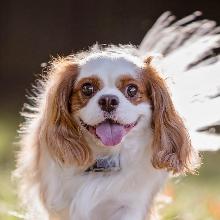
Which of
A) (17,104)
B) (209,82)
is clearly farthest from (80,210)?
(17,104)

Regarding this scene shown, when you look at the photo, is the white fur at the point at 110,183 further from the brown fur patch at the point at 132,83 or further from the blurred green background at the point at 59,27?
the blurred green background at the point at 59,27

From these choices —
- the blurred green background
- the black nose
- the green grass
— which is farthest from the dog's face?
the blurred green background

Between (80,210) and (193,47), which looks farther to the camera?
(193,47)

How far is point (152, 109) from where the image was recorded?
4660mm

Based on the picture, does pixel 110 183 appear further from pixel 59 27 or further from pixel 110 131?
pixel 59 27

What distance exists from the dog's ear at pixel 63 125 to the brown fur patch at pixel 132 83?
188 millimetres

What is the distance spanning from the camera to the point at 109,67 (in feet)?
14.9

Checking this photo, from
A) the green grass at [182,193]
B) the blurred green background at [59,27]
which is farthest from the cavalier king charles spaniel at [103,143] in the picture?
the blurred green background at [59,27]

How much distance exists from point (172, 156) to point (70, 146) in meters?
0.34

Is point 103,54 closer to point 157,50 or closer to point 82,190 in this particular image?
point 82,190

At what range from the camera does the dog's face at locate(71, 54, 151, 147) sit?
4.50 meters

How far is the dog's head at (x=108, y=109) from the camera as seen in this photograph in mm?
4535

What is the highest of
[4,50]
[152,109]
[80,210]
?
[4,50]

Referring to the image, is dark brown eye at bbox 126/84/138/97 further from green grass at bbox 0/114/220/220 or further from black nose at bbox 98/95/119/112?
green grass at bbox 0/114/220/220
